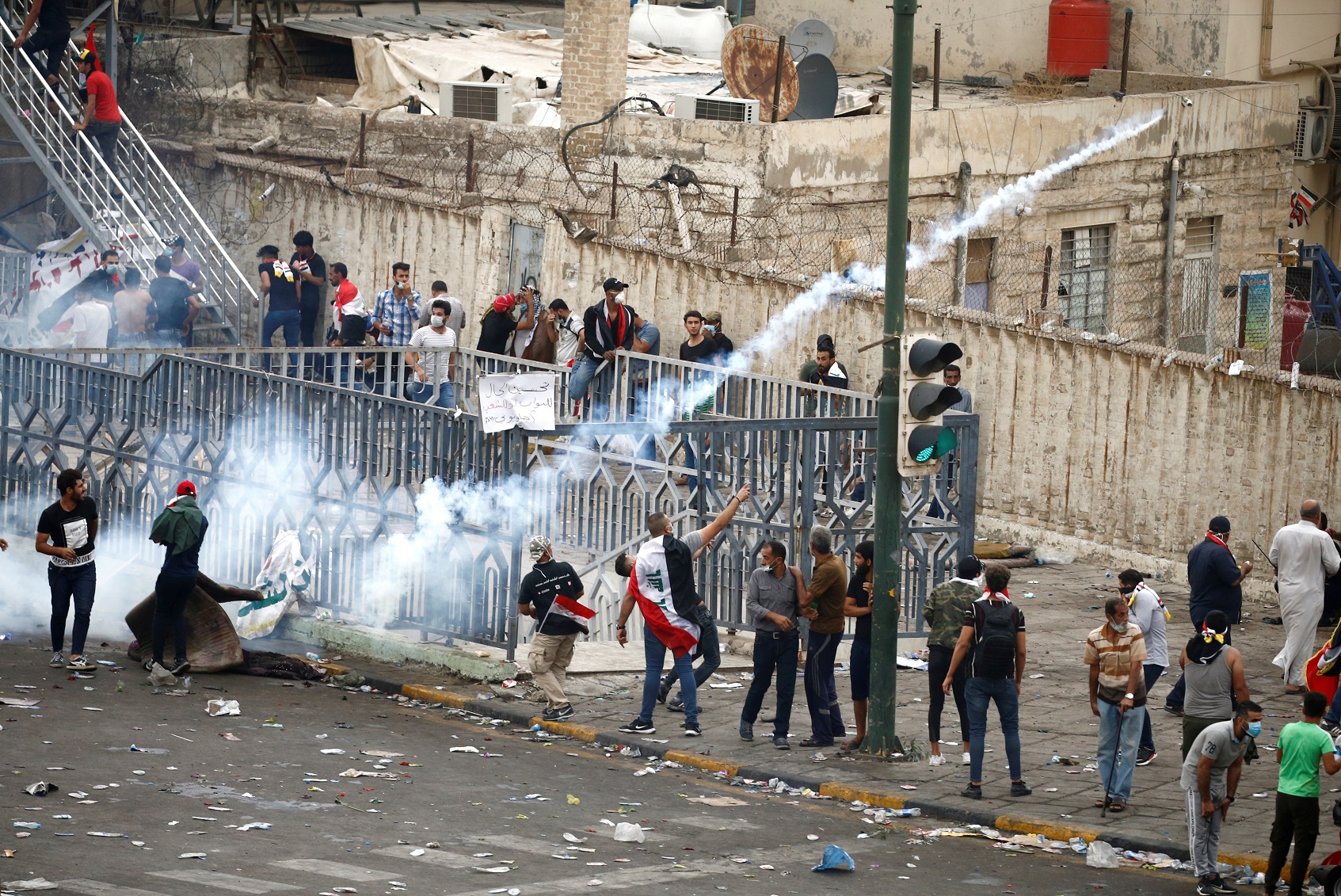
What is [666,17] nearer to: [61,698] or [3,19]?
[3,19]

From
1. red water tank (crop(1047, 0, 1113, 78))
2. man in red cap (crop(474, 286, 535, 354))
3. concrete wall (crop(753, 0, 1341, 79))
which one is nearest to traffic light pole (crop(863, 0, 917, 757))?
man in red cap (crop(474, 286, 535, 354))

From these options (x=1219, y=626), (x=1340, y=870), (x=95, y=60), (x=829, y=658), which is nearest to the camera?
(x=1340, y=870)

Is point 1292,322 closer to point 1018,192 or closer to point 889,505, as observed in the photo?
point 1018,192

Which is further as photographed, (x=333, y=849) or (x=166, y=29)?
(x=166, y=29)

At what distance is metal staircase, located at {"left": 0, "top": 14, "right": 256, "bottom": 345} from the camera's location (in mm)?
22403

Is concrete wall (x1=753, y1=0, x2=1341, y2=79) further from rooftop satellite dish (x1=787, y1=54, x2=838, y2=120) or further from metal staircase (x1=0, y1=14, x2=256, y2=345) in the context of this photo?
metal staircase (x1=0, y1=14, x2=256, y2=345)

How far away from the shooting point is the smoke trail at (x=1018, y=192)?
82.8ft

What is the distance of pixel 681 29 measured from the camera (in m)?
33.9

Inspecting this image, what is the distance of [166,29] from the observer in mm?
30359

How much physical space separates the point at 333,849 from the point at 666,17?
83.7 ft

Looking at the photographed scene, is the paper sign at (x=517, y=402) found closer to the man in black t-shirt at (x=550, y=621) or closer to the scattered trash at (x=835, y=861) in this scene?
the man in black t-shirt at (x=550, y=621)

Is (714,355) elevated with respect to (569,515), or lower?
elevated

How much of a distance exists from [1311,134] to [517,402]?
19655 mm

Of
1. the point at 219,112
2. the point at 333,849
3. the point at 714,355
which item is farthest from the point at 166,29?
the point at 333,849
